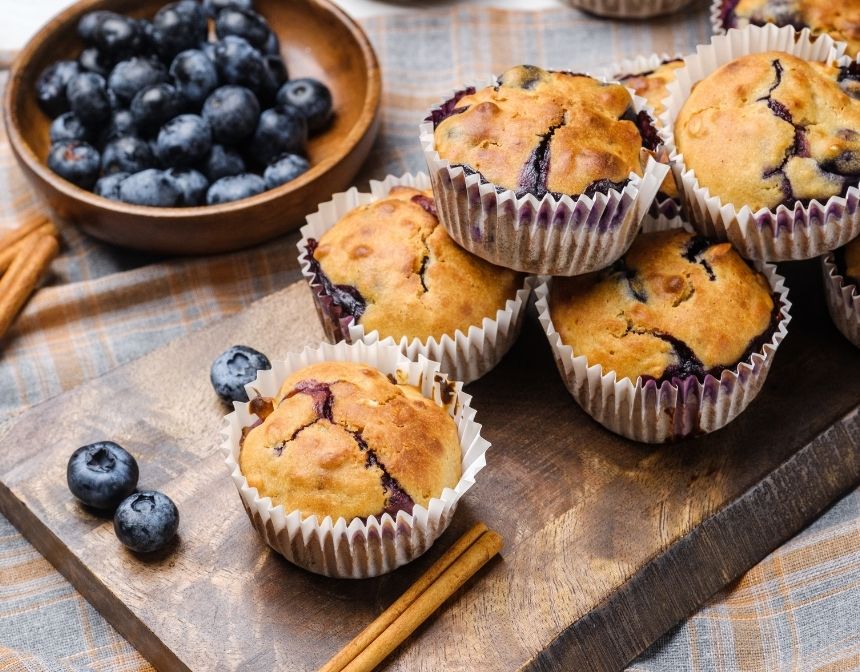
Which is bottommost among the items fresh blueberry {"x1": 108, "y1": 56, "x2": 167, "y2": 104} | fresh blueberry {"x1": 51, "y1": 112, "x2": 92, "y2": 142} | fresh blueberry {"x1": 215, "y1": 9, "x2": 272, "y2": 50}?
fresh blueberry {"x1": 51, "y1": 112, "x2": 92, "y2": 142}

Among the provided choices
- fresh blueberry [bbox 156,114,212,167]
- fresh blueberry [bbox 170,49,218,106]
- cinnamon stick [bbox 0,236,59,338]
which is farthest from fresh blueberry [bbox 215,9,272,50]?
cinnamon stick [bbox 0,236,59,338]

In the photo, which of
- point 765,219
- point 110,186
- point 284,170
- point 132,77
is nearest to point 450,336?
point 765,219

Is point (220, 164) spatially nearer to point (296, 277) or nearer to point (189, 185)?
point (189, 185)

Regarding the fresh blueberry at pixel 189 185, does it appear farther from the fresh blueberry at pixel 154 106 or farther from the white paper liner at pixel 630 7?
the white paper liner at pixel 630 7

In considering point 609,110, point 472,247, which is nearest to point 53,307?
point 472,247

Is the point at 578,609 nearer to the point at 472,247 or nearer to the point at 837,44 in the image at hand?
the point at 472,247

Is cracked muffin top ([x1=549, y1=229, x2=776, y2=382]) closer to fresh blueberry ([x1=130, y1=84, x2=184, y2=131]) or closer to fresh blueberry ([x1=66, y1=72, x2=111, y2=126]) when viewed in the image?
Result: fresh blueberry ([x1=130, y1=84, x2=184, y2=131])
